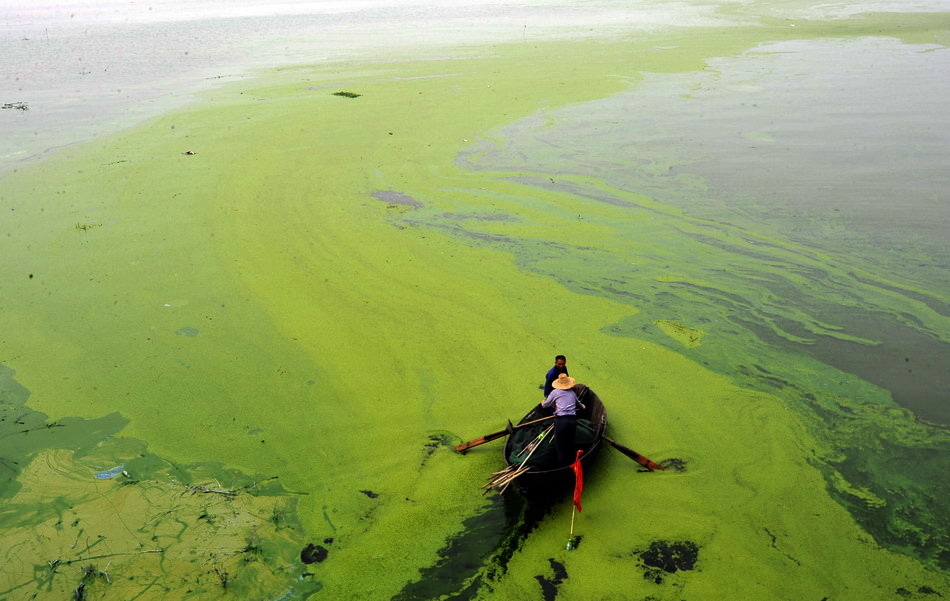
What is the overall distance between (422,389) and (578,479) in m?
1.55

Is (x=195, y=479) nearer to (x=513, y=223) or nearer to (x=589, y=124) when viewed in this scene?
→ (x=513, y=223)

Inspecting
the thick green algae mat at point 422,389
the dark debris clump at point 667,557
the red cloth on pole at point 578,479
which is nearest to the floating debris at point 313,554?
the thick green algae mat at point 422,389

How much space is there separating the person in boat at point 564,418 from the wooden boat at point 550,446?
0.28 feet

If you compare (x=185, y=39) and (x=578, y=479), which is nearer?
(x=578, y=479)

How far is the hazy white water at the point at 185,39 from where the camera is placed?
13328 millimetres

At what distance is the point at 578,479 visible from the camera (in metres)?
3.78

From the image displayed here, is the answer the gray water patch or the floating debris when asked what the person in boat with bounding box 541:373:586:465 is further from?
the gray water patch

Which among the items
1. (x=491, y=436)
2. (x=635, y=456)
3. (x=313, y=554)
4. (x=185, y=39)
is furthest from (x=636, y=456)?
(x=185, y=39)

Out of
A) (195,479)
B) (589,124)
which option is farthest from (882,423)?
(589,124)

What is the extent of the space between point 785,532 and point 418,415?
90.6 inches

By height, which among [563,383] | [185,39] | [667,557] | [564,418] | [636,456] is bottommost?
[667,557]

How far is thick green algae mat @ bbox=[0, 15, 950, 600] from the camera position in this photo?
359 centimetres

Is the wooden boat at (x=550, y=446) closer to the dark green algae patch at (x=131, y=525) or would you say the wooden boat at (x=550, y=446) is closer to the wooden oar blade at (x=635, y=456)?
the wooden oar blade at (x=635, y=456)

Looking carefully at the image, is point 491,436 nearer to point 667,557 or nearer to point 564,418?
point 564,418
